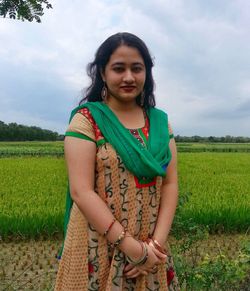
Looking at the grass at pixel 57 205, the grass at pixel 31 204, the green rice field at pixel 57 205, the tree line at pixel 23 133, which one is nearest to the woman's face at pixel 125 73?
the green rice field at pixel 57 205

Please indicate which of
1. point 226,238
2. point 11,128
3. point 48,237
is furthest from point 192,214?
point 11,128

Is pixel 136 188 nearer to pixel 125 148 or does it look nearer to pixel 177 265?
pixel 125 148

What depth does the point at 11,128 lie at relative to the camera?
190 feet

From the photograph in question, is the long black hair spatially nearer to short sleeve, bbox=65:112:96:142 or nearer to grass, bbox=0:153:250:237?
short sleeve, bbox=65:112:96:142

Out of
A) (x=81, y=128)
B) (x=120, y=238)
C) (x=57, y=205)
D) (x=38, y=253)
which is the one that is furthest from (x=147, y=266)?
(x=57, y=205)

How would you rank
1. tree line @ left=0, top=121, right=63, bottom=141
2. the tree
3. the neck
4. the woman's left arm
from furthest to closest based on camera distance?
tree line @ left=0, top=121, right=63, bottom=141, the tree, the neck, the woman's left arm

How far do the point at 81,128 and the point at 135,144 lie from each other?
221mm

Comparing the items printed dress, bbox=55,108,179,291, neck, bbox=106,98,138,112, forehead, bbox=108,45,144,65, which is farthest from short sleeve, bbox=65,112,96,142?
forehead, bbox=108,45,144,65

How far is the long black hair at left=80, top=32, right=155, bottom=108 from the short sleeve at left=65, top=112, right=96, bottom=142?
0.18m

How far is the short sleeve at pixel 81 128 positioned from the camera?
5.81ft

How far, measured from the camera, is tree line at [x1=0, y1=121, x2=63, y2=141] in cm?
5747

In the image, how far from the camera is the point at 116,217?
5.85ft

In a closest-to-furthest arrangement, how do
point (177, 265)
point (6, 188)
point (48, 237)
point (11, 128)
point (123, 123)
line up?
1. point (123, 123)
2. point (177, 265)
3. point (48, 237)
4. point (6, 188)
5. point (11, 128)

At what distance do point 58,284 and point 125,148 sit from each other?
0.65m
